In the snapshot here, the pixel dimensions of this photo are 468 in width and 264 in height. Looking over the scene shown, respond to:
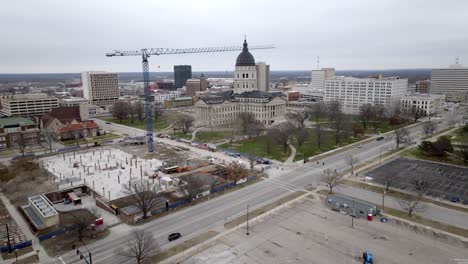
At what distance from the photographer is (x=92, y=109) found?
159 metres

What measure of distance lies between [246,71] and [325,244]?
4244 inches

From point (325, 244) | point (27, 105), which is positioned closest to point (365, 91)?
point (325, 244)

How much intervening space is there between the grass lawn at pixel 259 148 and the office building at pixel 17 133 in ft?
186

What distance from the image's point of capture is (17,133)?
3701 inches

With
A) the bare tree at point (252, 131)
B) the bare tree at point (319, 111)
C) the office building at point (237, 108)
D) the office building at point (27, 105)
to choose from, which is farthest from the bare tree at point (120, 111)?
the bare tree at point (319, 111)

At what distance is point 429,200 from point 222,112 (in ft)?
275

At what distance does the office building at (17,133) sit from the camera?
91688 mm

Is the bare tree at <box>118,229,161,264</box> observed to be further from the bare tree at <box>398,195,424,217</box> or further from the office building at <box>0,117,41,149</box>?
the office building at <box>0,117,41,149</box>

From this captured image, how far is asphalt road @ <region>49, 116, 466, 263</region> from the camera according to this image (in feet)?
127

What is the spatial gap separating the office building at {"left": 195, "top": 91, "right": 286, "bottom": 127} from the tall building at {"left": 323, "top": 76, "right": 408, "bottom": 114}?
50.6m

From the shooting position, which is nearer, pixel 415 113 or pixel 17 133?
pixel 17 133

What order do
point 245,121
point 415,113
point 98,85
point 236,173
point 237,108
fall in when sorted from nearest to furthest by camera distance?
point 236,173, point 245,121, point 415,113, point 237,108, point 98,85

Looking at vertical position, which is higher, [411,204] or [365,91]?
[365,91]

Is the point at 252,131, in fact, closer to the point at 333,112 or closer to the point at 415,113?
the point at 333,112
